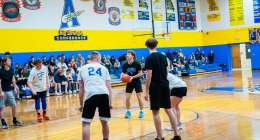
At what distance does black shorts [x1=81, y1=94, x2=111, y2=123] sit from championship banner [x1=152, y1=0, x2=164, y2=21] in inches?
831

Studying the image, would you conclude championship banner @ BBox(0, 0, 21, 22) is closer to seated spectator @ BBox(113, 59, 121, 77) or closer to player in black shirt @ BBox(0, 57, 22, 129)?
seated spectator @ BBox(113, 59, 121, 77)

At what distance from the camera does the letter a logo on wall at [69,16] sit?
67.5 feet

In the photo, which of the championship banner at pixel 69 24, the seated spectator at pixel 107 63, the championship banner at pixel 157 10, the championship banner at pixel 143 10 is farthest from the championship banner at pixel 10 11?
the championship banner at pixel 157 10

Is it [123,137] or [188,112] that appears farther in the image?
[188,112]

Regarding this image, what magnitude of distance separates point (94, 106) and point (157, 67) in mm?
1228

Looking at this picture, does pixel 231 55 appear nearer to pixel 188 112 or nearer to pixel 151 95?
pixel 188 112

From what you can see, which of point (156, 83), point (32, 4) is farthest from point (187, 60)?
point (156, 83)

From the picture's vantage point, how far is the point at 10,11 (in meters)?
18.1

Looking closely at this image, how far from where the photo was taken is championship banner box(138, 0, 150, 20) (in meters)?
25.4

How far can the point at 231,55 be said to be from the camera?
29562 millimetres

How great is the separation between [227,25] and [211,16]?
164cm

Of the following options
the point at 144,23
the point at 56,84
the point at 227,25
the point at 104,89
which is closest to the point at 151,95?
the point at 104,89

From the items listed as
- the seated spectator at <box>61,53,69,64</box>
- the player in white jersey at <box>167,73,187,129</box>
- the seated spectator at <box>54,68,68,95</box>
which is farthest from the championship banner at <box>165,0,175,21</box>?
the player in white jersey at <box>167,73,187,129</box>

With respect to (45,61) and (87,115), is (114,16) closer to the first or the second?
(45,61)
